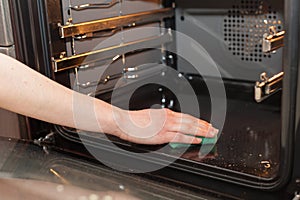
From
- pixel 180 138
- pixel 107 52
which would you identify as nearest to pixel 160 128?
pixel 180 138

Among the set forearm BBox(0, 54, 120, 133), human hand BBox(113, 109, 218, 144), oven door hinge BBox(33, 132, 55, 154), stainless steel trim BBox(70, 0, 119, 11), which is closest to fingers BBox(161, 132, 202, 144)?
human hand BBox(113, 109, 218, 144)

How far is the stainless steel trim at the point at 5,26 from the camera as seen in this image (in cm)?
108

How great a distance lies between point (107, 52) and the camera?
4.19ft

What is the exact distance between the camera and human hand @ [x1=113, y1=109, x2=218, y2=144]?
3.24 feet

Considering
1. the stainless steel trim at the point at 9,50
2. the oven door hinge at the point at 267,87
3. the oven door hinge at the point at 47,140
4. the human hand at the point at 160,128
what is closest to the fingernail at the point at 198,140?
the human hand at the point at 160,128

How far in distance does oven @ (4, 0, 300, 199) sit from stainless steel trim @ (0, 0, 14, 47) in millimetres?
16

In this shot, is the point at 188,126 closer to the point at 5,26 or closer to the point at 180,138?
the point at 180,138

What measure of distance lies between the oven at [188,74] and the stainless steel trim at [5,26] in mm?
16

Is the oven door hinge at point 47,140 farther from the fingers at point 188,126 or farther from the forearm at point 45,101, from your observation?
the fingers at point 188,126

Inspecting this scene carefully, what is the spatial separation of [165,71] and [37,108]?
28.0 inches

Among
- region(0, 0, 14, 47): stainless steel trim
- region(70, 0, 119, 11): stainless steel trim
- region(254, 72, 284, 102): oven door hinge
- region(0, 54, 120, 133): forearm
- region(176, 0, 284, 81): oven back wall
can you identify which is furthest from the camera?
region(176, 0, 284, 81): oven back wall

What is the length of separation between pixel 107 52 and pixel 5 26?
30cm

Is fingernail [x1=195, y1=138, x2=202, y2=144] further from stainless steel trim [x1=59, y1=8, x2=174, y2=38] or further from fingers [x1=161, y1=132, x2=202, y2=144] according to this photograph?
stainless steel trim [x1=59, y1=8, x2=174, y2=38]

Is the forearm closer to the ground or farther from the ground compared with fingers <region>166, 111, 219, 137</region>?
farther from the ground
